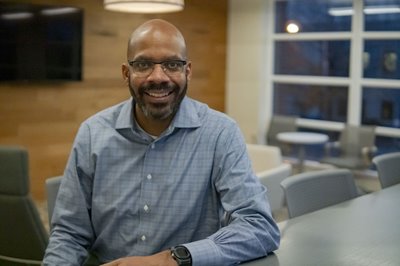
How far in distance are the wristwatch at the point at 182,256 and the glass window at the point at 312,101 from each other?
5.02 metres

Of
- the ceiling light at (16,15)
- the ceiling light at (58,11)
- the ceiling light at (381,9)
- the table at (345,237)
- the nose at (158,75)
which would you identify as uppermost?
the ceiling light at (381,9)

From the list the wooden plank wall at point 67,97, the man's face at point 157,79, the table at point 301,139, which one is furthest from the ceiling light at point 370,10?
the man's face at point 157,79

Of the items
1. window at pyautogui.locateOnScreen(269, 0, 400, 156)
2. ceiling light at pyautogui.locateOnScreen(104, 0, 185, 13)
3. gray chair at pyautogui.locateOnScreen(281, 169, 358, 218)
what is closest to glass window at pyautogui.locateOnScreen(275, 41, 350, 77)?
window at pyautogui.locateOnScreen(269, 0, 400, 156)

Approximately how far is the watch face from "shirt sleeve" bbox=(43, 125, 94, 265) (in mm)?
357

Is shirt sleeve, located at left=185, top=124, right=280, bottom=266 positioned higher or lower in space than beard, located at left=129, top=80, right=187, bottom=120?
lower

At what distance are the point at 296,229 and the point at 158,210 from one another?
18.6 inches

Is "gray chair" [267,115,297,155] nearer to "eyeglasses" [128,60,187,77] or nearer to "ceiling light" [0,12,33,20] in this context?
"ceiling light" [0,12,33,20]

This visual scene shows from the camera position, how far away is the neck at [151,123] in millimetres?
1636

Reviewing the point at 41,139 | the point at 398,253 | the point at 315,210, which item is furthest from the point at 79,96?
the point at 398,253

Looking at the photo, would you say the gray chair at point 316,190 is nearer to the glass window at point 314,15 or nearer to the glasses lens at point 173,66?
the glasses lens at point 173,66

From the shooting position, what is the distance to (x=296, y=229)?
68.3 inches

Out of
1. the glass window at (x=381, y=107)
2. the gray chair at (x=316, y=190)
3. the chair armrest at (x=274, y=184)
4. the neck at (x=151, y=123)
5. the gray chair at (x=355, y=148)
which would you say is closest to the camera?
the neck at (x=151, y=123)

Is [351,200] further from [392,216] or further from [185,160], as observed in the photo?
[185,160]

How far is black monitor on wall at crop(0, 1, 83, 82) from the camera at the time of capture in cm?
491
